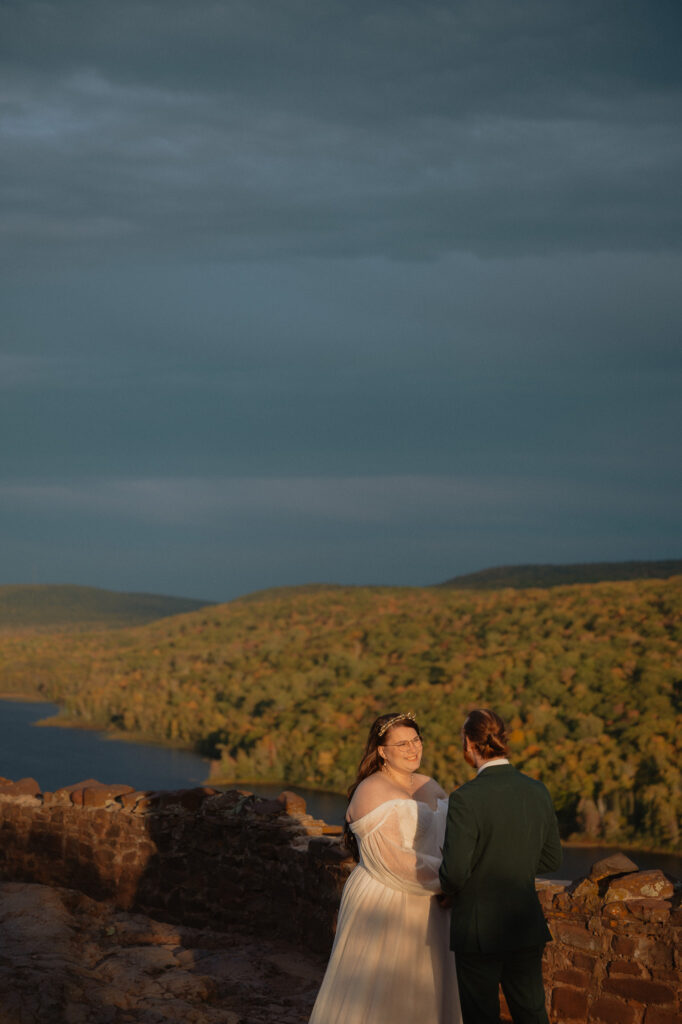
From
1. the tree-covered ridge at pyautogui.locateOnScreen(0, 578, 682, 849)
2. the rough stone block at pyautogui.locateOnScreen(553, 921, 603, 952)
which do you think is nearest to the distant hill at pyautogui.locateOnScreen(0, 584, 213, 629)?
the tree-covered ridge at pyautogui.locateOnScreen(0, 578, 682, 849)

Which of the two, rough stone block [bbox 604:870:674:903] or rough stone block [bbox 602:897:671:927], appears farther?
rough stone block [bbox 604:870:674:903]

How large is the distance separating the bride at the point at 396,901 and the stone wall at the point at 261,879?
146cm

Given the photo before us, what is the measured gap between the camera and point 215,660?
45.8 meters

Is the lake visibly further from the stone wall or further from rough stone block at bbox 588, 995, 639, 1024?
rough stone block at bbox 588, 995, 639, 1024

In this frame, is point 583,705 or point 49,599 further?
point 49,599

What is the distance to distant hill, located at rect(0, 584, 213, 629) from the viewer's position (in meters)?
87.2

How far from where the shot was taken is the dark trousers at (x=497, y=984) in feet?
12.0

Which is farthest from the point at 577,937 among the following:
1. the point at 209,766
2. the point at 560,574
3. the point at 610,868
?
the point at 560,574

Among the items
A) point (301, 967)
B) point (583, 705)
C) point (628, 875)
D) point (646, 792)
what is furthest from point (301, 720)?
point (628, 875)

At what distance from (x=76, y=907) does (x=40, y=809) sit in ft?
4.44

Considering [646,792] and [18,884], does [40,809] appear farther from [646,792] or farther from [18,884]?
[646,792]

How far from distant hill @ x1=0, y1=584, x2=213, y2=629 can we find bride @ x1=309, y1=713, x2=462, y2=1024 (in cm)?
8298

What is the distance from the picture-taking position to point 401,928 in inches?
149

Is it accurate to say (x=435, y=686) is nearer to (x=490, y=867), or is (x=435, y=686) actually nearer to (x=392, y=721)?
(x=392, y=721)
